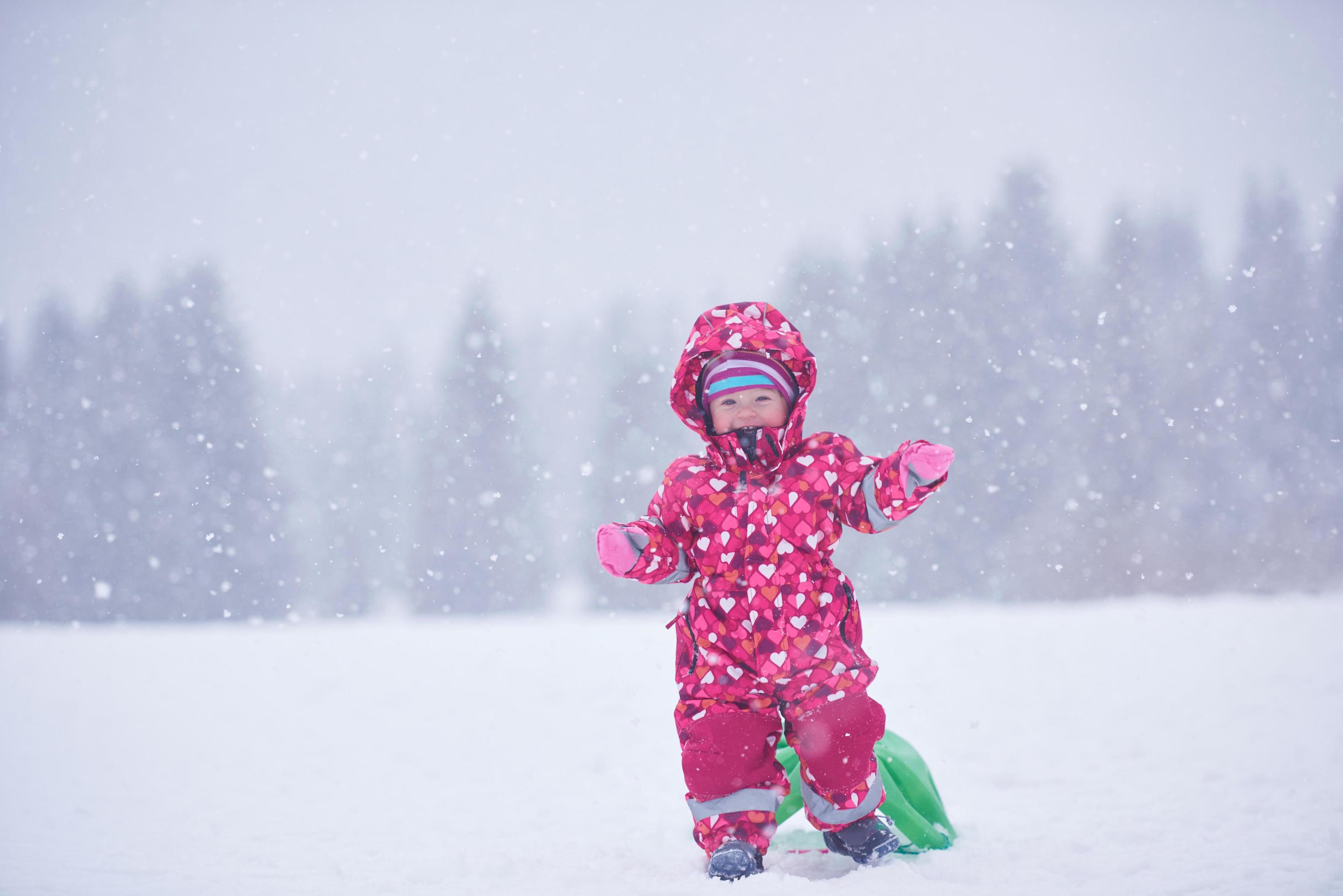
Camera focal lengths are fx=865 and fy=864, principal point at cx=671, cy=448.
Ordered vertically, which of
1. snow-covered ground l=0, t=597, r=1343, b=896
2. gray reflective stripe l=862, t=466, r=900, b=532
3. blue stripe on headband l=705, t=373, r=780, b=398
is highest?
blue stripe on headband l=705, t=373, r=780, b=398

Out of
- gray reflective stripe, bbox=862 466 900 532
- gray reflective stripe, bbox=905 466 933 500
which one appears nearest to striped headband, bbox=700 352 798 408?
gray reflective stripe, bbox=862 466 900 532

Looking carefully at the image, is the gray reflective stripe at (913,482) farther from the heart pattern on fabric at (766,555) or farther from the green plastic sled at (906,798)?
the green plastic sled at (906,798)

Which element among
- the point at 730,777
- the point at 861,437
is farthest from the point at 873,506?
the point at 861,437

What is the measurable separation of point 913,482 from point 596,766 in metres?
2.66

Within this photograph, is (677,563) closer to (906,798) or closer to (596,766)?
(906,798)

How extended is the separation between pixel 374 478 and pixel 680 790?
17734mm

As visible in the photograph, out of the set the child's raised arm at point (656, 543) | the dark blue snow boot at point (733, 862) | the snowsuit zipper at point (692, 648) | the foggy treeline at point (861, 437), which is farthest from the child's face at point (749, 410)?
the foggy treeline at point (861, 437)

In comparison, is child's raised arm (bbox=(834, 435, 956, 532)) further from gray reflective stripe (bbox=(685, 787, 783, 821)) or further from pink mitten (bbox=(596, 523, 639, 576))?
gray reflective stripe (bbox=(685, 787, 783, 821))

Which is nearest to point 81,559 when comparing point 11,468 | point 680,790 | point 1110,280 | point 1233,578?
point 11,468

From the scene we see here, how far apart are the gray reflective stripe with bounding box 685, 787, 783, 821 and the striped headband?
1.09 m

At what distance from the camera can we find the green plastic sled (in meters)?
2.60

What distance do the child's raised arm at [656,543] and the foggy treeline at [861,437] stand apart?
13381mm

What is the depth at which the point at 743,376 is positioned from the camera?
250 cm

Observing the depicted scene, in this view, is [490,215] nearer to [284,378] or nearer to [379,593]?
[284,378]
